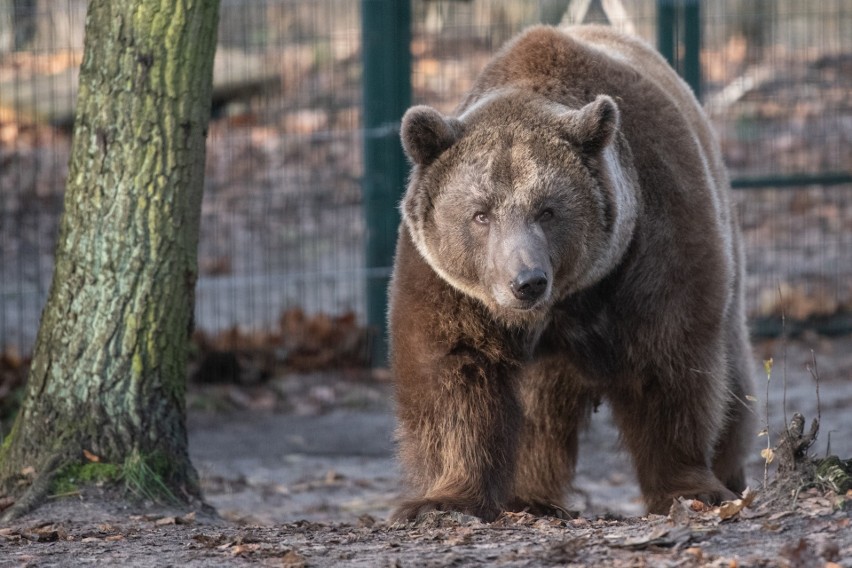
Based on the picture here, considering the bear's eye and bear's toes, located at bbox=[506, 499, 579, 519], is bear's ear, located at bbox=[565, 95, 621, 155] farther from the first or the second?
bear's toes, located at bbox=[506, 499, 579, 519]

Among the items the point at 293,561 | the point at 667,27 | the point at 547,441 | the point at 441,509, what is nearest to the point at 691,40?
the point at 667,27

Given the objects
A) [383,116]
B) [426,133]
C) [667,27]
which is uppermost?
[667,27]

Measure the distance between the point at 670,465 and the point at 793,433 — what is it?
1.34 meters

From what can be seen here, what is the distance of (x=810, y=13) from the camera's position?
34.7 ft

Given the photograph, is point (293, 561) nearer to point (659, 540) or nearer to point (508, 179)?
point (659, 540)

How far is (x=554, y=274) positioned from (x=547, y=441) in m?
1.34

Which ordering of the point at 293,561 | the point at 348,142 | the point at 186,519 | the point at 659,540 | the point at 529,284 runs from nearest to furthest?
the point at 659,540 → the point at 293,561 → the point at 529,284 → the point at 186,519 → the point at 348,142

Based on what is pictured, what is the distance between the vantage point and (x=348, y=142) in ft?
44.1

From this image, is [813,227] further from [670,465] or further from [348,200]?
[670,465]

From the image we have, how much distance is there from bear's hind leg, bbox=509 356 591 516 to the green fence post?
3.76 metres

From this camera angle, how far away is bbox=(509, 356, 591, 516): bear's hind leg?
5613 mm

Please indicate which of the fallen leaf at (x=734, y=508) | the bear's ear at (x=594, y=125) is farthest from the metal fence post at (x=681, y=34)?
the fallen leaf at (x=734, y=508)

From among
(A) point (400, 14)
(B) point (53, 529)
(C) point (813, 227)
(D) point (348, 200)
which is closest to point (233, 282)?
(A) point (400, 14)

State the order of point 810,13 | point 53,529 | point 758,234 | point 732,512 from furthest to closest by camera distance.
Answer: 1. point 758,234
2. point 810,13
3. point 53,529
4. point 732,512
